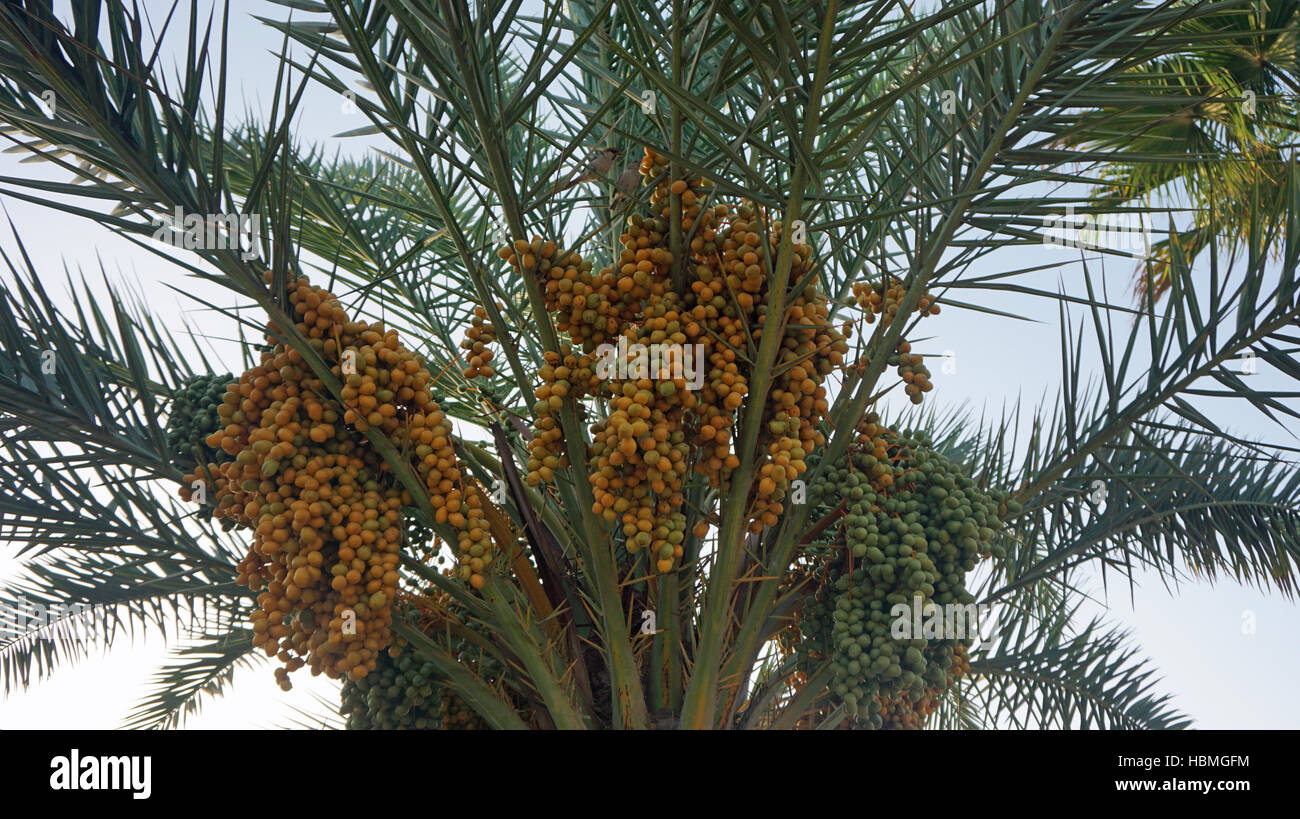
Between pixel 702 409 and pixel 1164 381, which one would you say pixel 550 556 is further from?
pixel 1164 381

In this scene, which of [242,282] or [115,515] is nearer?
[242,282]

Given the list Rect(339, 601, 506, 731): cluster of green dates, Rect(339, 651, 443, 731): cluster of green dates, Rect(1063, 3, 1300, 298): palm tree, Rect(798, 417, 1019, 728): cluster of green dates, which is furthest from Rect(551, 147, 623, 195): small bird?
Rect(1063, 3, 1300, 298): palm tree

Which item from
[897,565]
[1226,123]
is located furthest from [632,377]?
[1226,123]

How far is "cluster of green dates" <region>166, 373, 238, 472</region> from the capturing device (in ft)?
7.16

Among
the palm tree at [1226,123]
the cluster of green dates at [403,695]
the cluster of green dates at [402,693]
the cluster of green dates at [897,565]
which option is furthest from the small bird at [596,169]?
the palm tree at [1226,123]

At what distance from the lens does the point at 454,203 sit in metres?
3.94

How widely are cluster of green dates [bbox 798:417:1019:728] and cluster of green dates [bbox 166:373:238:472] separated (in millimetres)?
1408

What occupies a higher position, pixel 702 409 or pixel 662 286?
pixel 662 286

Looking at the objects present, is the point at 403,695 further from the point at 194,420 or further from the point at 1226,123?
the point at 1226,123

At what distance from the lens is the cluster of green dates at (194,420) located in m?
2.18
